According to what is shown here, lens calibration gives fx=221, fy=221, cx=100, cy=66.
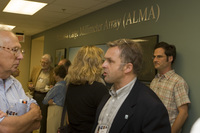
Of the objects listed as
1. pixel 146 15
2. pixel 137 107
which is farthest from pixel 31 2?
pixel 137 107

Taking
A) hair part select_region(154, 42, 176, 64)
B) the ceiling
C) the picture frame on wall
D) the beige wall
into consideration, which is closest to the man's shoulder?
hair part select_region(154, 42, 176, 64)

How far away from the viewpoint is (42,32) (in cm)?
959

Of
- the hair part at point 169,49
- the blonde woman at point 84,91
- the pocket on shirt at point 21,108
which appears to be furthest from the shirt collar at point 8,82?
the hair part at point 169,49

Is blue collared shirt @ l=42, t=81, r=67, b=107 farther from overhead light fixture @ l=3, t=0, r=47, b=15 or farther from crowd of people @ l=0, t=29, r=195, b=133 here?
overhead light fixture @ l=3, t=0, r=47, b=15

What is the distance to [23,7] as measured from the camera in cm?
552

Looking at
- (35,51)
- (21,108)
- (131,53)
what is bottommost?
(21,108)

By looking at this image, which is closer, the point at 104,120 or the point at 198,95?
the point at 104,120

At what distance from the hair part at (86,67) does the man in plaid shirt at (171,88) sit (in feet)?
3.41

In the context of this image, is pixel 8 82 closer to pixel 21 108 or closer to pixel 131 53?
pixel 21 108

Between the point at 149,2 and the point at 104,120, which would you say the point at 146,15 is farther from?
the point at 104,120

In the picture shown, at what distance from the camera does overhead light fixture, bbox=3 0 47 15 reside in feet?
16.6

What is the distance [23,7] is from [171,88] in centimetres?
428

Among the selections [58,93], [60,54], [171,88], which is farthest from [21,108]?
[60,54]

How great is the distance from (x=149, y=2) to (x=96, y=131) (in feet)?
8.56
